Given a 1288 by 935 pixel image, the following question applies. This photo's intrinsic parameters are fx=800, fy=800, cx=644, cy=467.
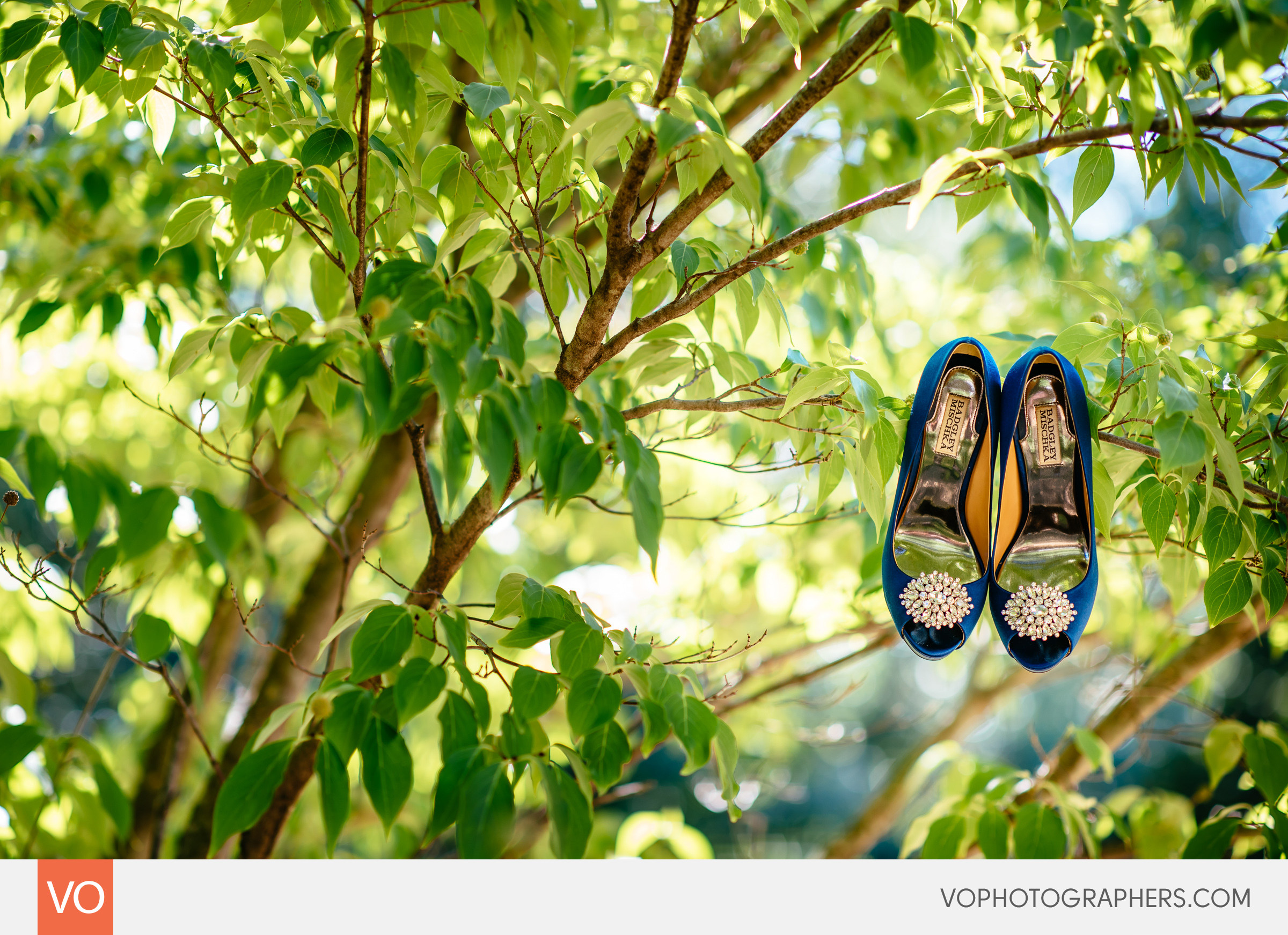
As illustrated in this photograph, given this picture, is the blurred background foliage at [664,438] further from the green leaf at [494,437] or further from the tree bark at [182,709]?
the green leaf at [494,437]

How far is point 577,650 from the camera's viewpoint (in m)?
0.85

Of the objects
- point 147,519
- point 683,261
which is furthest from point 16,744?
point 683,261

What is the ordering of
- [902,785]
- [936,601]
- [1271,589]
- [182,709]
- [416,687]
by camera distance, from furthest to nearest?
[902,785], [182,709], [936,601], [1271,589], [416,687]

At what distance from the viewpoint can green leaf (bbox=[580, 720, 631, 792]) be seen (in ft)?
2.78

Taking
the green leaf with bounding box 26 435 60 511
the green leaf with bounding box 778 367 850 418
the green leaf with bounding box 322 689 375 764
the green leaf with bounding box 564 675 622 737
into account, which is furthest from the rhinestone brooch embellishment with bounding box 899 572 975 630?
the green leaf with bounding box 26 435 60 511

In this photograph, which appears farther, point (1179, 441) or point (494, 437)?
point (1179, 441)

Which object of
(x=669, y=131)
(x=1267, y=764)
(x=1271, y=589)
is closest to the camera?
(x=669, y=131)

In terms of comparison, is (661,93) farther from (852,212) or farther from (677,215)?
(852,212)

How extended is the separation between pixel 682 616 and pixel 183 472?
5.42 ft

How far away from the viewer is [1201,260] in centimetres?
232

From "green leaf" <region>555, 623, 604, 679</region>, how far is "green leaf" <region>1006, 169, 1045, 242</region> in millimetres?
592

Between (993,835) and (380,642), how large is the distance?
1123 mm

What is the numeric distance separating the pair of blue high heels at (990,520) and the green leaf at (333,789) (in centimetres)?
77
